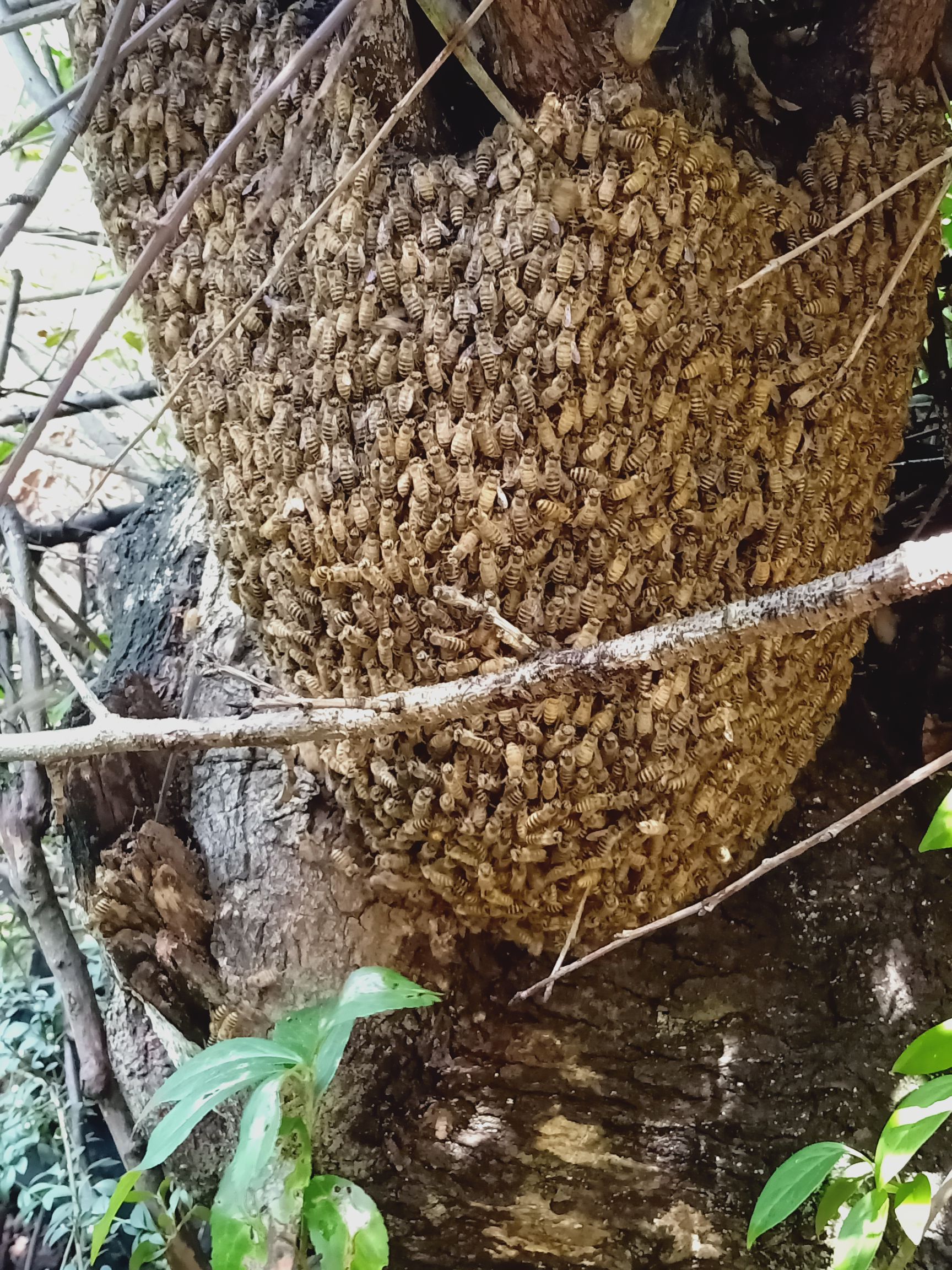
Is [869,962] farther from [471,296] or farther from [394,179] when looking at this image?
[394,179]

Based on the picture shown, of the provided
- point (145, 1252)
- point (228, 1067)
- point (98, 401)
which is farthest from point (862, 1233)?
point (98, 401)

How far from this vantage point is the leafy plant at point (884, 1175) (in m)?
0.80

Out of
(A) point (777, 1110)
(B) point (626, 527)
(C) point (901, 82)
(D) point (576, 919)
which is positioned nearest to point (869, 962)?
(A) point (777, 1110)

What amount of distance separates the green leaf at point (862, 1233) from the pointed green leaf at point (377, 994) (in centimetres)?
44

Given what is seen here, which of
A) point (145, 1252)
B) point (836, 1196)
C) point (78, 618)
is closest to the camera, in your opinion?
point (836, 1196)

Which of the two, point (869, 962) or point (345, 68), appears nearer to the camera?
point (345, 68)

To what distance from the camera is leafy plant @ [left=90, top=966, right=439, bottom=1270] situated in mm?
864

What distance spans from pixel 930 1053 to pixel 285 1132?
24.8 inches

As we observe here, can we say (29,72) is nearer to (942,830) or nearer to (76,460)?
(76,460)

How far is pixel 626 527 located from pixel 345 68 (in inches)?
21.8

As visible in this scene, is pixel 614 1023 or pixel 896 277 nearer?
pixel 896 277

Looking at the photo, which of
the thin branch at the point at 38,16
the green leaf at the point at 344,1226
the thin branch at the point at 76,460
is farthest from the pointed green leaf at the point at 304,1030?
the thin branch at the point at 76,460

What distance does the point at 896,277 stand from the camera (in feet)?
3.09

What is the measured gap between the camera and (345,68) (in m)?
0.95
